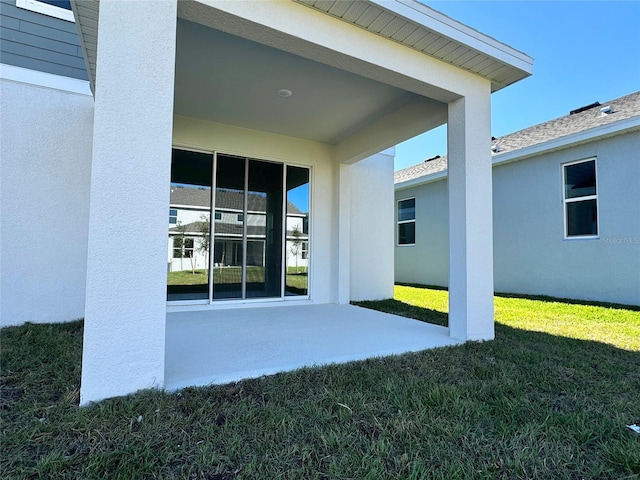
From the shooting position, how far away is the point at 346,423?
2.04 meters

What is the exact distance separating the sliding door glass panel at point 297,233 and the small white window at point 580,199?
6104 mm

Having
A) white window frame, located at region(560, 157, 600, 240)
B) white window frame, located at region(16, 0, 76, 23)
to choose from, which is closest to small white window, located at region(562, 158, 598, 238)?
white window frame, located at region(560, 157, 600, 240)

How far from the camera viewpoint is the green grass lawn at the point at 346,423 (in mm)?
1637

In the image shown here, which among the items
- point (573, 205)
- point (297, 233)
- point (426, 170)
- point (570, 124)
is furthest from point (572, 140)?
point (297, 233)

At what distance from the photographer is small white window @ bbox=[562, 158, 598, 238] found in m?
7.32

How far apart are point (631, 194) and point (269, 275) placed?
7259mm

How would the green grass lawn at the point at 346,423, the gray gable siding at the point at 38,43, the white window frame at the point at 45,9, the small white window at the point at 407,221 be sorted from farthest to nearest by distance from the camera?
the small white window at the point at 407,221, the white window frame at the point at 45,9, the gray gable siding at the point at 38,43, the green grass lawn at the point at 346,423

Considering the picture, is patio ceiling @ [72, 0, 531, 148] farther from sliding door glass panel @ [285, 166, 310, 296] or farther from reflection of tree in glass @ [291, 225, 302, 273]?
reflection of tree in glass @ [291, 225, 302, 273]

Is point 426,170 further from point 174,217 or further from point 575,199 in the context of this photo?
point 174,217

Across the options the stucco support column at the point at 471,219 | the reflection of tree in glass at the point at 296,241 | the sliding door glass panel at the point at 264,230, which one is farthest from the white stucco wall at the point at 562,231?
the sliding door glass panel at the point at 264,230

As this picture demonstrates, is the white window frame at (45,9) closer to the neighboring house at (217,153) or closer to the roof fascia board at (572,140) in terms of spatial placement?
the neighboring house at (217,153)

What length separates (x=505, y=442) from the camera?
1868mm

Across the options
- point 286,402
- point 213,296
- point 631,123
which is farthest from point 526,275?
point 286,402

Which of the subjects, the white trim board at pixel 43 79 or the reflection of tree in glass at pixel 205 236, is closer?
the white trim board at pixel 43 79
